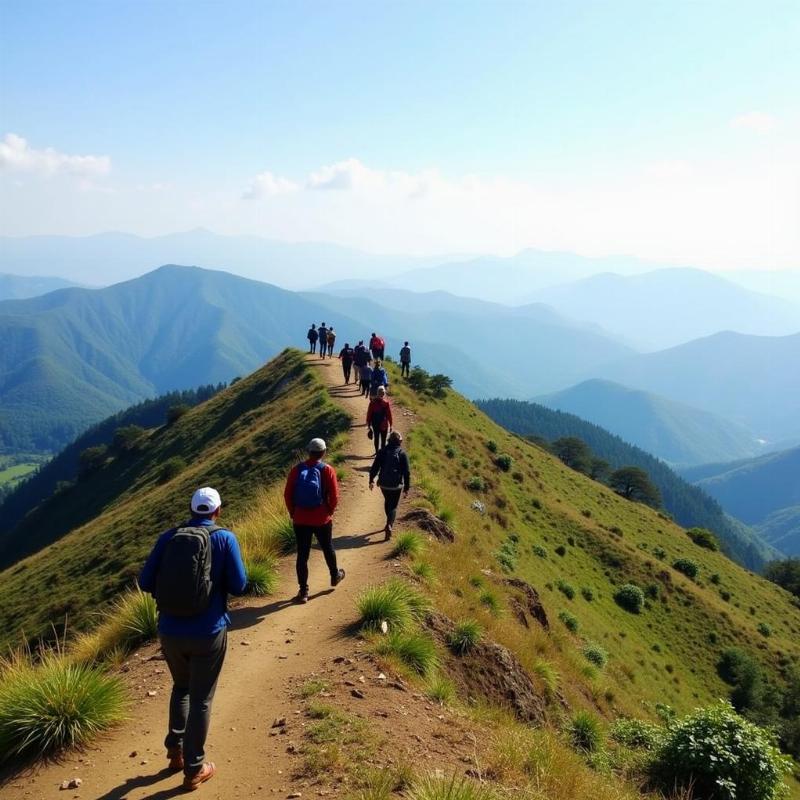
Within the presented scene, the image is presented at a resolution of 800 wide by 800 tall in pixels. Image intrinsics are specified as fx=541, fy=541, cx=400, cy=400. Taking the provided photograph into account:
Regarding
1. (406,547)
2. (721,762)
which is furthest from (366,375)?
(721,762)

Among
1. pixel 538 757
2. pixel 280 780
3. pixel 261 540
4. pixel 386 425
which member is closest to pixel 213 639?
pixel 280 780

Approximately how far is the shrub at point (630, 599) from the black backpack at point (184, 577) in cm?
3444

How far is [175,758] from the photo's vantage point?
6.29 meters

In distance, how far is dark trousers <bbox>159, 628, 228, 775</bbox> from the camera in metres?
5.89

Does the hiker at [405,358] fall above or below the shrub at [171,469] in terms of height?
above

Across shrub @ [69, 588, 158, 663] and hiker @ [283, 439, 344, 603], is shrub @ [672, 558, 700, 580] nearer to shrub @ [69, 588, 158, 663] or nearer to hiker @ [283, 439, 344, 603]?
hiker @ [283, 439, 344, 603]

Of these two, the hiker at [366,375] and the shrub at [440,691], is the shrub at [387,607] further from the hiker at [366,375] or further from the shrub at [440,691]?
the hiker at [366,375]

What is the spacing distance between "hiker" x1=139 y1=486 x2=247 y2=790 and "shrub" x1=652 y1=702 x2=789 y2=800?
758 centimetres

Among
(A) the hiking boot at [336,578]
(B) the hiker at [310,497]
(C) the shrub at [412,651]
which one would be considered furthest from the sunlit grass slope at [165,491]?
(C) the shrub at [412,651]

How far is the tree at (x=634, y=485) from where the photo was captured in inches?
3937

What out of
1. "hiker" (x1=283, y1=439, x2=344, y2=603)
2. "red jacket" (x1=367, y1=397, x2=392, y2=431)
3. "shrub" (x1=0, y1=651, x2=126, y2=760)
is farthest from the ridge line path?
"red jacket" (x1=367, y1=397, x2=392, y2=431)

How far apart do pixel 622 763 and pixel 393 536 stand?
7200 millimetres

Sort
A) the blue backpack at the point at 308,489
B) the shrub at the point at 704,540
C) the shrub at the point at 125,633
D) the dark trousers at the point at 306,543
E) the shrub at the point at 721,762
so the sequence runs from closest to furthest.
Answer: the shrub at the point at 721,762 < the shrub at the point at 125,633 < the blue backpack at the point at 308,489 < the dark trousers at the point at 306,543 < the shrub at the point at 704,540

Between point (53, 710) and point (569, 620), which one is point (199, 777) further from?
point (569, 620)
